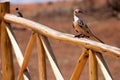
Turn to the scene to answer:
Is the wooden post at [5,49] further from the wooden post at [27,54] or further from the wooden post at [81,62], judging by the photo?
the wooden post at [81,62]

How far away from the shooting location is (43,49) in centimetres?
515

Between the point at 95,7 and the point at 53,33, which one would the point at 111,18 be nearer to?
the point at 95,7

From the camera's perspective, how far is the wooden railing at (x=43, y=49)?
13.6 feet

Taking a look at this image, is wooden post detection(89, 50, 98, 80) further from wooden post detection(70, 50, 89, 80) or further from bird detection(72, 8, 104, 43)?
bird detection(72, 8, 104, 43)

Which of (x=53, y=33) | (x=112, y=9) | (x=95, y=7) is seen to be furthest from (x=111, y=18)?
(x=53, y=33)

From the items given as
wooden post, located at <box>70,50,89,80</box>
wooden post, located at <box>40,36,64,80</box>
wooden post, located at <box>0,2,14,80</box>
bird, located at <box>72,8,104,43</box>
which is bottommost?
wooden post, located at <box>0,2,14,80</box>

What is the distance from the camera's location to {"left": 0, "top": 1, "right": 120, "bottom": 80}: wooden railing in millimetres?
4133

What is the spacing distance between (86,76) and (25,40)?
14.4ft

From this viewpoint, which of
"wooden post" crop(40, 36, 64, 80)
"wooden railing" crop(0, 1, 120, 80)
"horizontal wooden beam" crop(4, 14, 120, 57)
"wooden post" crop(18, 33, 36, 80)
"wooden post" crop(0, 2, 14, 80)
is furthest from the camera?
"wooden post" crop(0, 2, 14, 80)

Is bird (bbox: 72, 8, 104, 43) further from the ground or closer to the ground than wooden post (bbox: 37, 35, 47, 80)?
further from the ground

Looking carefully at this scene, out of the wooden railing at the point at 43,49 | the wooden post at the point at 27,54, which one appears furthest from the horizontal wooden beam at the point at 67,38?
the wooden post at the point at 27,54

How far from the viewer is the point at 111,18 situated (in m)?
16.4

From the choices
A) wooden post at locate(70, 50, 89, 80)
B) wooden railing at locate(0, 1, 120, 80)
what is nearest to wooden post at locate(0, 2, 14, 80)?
wooden railing at locate(0, 1, 120, 80)

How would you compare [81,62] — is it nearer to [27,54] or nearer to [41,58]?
[41,58]
